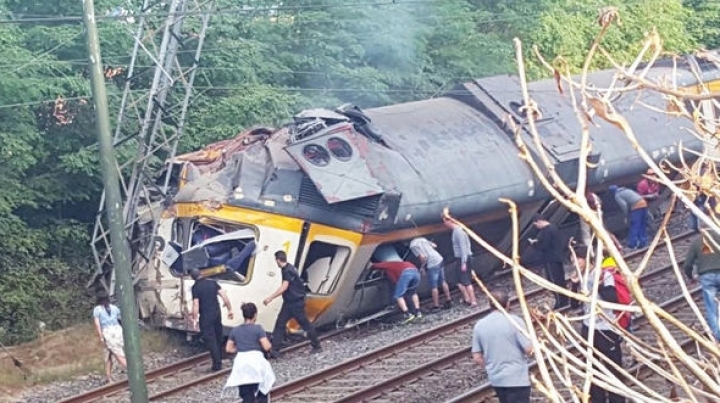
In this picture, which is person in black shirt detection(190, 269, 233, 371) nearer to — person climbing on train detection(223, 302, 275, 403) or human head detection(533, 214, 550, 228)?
person climbing on train detection(223, 302, 275, 403)

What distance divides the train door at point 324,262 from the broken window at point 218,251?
2.41ft

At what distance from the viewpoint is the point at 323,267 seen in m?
15.4

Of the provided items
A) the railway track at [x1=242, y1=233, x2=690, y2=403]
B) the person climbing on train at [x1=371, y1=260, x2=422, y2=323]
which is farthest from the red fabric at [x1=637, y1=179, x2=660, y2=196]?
the railway track at [x1=242, y1=233, x2=690, y2=403]

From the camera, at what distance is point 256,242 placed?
1489 cm

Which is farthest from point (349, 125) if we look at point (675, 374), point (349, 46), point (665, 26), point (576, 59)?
point (665, 26)

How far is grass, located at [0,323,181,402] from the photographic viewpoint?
1530cm

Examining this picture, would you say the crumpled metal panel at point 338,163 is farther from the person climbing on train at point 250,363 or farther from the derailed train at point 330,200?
the person climbing on train at point 250,363

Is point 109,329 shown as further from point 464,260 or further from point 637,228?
point 637,228

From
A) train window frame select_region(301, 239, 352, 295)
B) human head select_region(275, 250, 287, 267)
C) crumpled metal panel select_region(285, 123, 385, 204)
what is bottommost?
train window frame select_region(301, 239, 352, 295)

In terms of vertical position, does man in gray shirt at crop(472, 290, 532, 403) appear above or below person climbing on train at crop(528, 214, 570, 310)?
above

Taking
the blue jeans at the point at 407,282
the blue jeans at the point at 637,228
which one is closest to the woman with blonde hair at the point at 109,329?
the blue jeans at the point at 407,282

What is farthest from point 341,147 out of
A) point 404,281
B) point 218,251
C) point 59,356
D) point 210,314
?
point 59,356

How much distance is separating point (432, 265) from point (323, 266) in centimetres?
163

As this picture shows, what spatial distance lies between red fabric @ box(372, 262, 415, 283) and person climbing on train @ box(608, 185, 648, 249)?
4.41 metres
